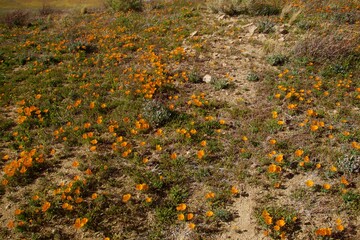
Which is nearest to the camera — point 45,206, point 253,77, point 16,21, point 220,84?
point 45,206

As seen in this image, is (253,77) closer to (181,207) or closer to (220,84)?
(220,84)

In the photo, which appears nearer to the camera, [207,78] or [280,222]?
[280,222]

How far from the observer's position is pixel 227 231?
450 cm

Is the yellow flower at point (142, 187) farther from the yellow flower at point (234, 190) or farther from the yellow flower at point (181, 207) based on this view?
the yellow flower at point (234, 190)

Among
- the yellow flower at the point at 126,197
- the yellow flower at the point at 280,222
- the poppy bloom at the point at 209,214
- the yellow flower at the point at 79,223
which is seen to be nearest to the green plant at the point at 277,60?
the yellow flower at the point at 280,222

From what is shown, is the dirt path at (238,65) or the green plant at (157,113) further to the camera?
the green plant at (157,113)

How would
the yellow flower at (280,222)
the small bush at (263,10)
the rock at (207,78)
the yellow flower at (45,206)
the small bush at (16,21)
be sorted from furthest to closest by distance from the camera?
the small bush at (16,21) → the small bush at (263,10) → the rock at (207,78) → the yellow flower at (45,206) → the yellow flower at (280,222)

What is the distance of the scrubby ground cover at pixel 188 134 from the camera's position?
4645 mm

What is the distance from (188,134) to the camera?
598cm

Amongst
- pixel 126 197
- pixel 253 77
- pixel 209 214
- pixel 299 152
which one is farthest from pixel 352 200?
pixel 253 77

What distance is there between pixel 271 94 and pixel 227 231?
4.02 metres

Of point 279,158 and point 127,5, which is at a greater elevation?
point 127,5

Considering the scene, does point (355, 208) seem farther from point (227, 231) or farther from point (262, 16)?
point (262, 16)

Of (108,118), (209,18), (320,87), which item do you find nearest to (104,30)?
(209,18)
